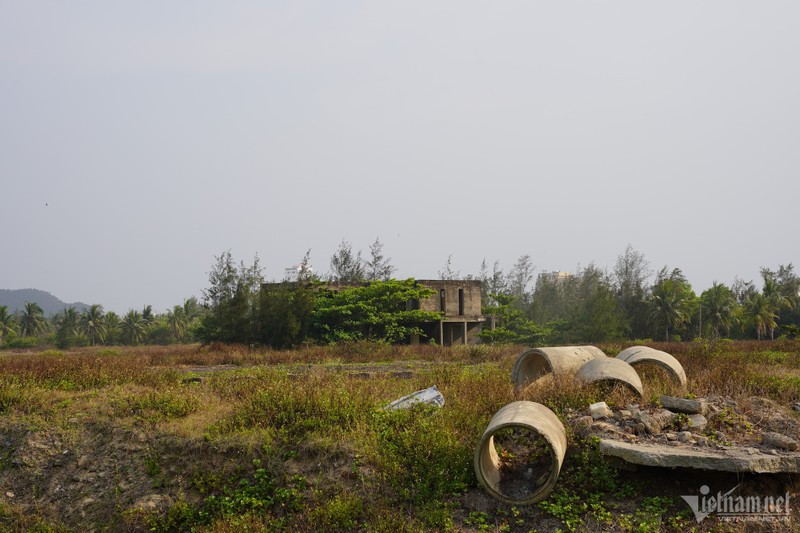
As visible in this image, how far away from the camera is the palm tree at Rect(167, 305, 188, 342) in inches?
2630

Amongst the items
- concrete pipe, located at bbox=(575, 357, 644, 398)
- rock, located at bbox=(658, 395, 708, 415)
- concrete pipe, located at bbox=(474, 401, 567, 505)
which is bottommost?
concrete pipe, located at bbox=(474, 401, 567, 505)

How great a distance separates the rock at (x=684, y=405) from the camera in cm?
825

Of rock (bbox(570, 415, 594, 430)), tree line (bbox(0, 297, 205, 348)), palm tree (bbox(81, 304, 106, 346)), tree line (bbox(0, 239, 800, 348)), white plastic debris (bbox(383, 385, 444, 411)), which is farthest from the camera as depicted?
palm tree (bbox(81, 304, 106, 346))

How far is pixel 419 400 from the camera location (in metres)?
9.66

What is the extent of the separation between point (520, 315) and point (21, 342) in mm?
47752

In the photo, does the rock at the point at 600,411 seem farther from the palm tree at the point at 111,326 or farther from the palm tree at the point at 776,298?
the palm tree at the point at 111,326

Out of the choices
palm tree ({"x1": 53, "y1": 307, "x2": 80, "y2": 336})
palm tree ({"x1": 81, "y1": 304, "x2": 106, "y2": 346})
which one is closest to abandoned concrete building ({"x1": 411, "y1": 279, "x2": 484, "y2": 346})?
palm tree ({"x1": 53, "y1": 307, "x2": 80, "y2": 336})

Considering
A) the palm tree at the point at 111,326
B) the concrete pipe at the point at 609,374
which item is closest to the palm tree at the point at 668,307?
the concrete pipe at the point at 609,374

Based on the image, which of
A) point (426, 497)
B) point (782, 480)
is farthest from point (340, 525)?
point (782, 480)

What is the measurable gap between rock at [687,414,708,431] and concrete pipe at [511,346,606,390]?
2.29m

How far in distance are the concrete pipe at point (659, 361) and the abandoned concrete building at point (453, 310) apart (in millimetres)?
23454

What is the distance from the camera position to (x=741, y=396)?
925 cm

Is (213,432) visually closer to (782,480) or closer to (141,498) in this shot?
(141,498)

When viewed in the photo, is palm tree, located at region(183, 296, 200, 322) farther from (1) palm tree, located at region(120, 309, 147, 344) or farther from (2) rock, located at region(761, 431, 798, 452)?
(2) rock, located at region(761, 431, 798, 452)
